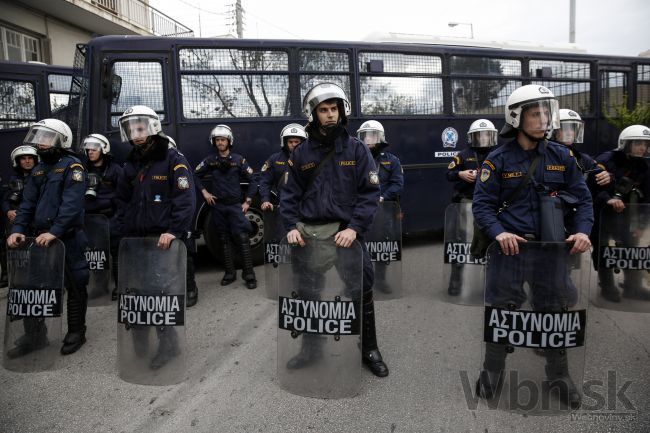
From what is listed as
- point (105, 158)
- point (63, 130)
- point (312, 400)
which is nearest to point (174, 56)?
point (105, 158)

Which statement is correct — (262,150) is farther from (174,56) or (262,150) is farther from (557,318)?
(557,318)

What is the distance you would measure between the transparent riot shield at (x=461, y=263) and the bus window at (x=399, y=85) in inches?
96.8

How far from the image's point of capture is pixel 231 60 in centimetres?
624

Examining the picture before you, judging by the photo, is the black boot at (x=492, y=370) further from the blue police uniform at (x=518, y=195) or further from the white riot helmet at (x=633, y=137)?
the white riot helmet at (x=633, y=137)

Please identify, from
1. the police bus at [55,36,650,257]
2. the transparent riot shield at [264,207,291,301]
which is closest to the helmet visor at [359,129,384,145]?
the police bus at [55,36,650,257]

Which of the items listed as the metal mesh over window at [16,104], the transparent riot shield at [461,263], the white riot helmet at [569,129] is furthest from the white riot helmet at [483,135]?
the metal mesh over window at [16,104]

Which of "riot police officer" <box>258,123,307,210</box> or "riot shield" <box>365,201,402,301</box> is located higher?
"riot police officer" <box>258,123,307,210</box>

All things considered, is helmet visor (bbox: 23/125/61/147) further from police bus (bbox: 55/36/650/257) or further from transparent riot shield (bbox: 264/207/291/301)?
transparent riot shield (bbox: 264/207/291/301)

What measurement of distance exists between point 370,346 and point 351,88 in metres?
4.29

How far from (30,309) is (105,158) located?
2514 millimetres

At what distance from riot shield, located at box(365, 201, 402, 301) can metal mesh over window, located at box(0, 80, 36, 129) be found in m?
6.61

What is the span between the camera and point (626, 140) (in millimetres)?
4828

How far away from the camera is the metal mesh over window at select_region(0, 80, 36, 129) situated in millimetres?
7945

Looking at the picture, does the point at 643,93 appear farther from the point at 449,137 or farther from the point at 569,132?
the point at 569,132
